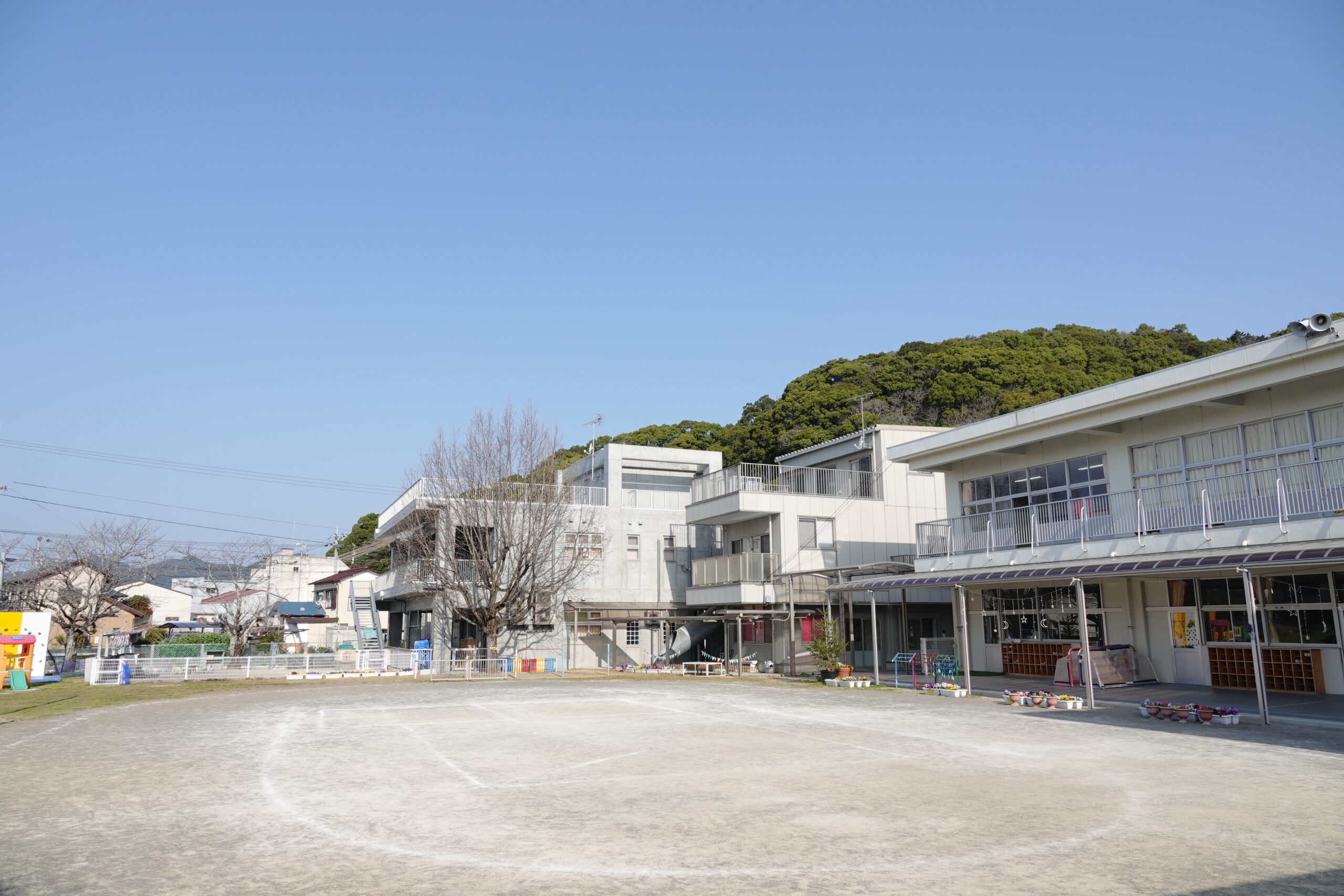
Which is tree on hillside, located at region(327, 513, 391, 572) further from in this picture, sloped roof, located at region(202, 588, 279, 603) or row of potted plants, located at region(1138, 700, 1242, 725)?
row of potted plants, located at region(1138, 700, 1242, 725)

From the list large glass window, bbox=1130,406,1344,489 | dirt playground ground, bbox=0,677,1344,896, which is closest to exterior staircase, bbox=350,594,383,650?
dirt playground ground, bbox=0,677,1344,896

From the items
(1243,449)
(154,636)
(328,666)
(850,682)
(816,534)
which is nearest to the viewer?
(1243,449)

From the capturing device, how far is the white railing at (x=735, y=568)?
32.8 meters

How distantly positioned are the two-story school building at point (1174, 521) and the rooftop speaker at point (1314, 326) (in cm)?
8

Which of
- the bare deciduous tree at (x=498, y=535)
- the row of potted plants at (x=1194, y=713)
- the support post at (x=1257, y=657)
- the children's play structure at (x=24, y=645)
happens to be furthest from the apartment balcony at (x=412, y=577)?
the support post at (x=1257, y=657)

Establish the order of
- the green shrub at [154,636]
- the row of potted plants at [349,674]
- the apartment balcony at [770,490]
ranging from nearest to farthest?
the row of potted plants at [349,674]
the apartment balcony at [770,490]
the green shrub at [154,636]

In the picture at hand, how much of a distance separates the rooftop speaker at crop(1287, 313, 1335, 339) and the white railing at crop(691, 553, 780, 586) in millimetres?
18909

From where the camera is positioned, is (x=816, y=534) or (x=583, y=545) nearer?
(x=816, y=534)

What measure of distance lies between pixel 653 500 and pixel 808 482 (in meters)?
8.10

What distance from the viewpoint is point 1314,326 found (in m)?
16.7

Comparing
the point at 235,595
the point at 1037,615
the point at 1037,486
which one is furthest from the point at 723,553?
the point at 235,595

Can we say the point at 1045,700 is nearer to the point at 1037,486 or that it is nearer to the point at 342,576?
the point at 1037,486

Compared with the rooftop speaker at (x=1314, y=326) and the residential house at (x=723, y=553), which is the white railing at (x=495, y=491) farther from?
the rooftop speaker at (x=1314, y=326)

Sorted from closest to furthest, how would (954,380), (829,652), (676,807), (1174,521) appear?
(676,807)
(1174,521)
(829,652)
(954,380)
